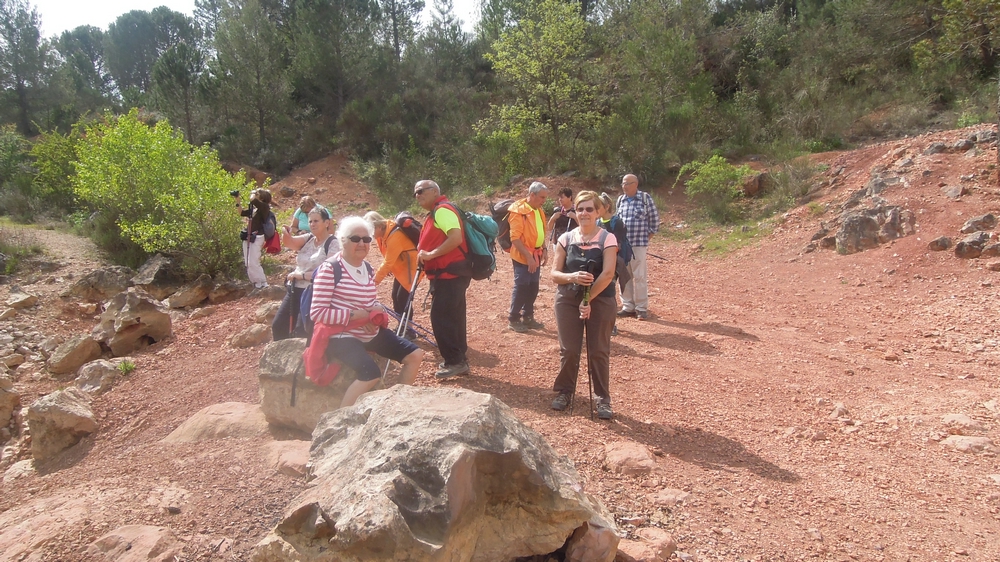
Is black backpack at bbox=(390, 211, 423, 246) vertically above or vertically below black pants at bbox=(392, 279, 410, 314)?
above

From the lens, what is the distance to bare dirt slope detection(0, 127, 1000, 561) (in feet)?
10.1

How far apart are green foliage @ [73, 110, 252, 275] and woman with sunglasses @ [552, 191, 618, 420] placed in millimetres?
7454

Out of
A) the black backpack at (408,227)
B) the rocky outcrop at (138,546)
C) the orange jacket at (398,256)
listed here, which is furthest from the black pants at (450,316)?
the rocky outcrop at (138,546)

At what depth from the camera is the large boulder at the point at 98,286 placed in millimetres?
10586

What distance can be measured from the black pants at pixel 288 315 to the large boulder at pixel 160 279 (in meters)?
6.30

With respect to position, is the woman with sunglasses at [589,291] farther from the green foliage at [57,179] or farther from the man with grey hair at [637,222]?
the green foliage at [57,179]

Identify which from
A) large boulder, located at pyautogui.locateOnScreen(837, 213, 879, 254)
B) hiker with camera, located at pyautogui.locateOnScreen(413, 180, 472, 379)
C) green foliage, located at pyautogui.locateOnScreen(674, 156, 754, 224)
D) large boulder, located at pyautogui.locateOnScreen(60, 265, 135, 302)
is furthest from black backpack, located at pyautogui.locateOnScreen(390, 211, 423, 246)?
green foliage, located at pyautogui.locateOnScreen(674, 156, 754, 224)

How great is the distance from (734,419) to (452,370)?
218cm

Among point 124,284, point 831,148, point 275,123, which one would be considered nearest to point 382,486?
point 124,284

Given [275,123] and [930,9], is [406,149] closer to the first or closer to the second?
[275,123]

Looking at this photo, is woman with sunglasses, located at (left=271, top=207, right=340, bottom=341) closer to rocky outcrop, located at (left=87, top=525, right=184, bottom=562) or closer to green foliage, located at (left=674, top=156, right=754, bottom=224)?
rocky outcrop, located at (left=87, top=525, right=184, bottom=562)

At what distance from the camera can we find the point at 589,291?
4.14 meters

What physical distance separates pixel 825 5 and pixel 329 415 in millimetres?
25035

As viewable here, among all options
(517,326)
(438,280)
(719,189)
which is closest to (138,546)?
(438,280)
